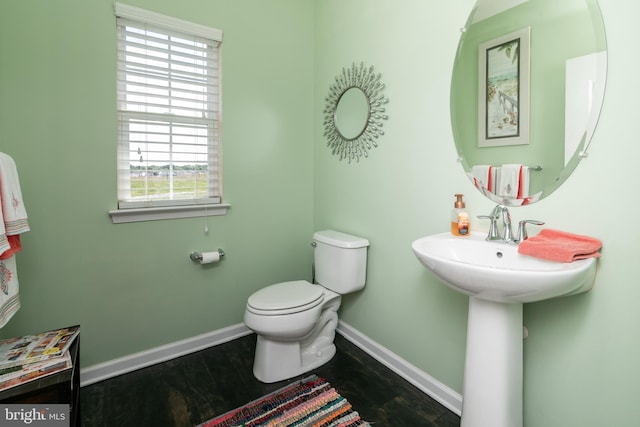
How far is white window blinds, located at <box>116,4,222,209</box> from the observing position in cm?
177

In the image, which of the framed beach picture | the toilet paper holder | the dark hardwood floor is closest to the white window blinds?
the toilet paper holder

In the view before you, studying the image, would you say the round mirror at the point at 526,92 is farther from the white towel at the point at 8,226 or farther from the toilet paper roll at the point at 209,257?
the white towel at the point at 8,226

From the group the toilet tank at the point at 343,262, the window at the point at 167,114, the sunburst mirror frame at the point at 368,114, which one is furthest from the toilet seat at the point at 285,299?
the sunburst mirror frame at the point at 368,114

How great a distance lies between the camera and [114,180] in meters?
1.75

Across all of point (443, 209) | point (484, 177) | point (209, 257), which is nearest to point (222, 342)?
point (209, 257)

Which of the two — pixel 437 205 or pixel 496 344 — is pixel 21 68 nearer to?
pixel 437 205

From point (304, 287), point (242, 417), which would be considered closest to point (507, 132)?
point (304, 287)

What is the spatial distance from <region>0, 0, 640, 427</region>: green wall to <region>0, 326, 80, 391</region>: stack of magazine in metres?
0.41

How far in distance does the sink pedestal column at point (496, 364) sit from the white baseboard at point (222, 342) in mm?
375

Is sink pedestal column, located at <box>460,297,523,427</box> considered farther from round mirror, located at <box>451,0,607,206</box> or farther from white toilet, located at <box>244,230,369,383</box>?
white toilet, located at <box>244,230,369,383</box>

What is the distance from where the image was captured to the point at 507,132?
131 cm

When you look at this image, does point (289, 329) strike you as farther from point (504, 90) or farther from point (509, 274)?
point (504, 90)

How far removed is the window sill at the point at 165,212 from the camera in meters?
1.77

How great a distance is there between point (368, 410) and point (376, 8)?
218 centimetres
